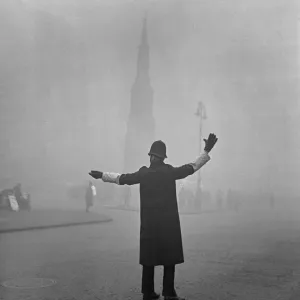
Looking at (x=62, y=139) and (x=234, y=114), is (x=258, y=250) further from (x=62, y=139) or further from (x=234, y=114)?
(x=234, y=114)

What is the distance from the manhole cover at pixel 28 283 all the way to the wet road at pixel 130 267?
5.7 inches

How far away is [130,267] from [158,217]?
292 centimetres

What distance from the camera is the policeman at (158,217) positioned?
4547mm

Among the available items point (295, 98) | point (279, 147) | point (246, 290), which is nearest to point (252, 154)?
point (279, 147)

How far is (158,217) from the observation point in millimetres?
4582

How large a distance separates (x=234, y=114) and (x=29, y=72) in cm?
1418

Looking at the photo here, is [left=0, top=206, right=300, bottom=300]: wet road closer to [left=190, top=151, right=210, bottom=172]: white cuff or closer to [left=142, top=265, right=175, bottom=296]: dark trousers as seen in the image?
[left=142, top=265, right=175, bottom=296]: dark trousers

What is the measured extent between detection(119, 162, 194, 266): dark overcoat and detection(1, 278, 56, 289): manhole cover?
1.65m

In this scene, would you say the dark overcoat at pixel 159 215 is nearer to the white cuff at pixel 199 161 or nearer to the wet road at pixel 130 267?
the white cuff at pixel 199 161

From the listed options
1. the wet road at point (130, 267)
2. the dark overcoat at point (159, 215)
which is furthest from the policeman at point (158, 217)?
the wet road at point (130, 267)

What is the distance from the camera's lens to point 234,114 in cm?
3400

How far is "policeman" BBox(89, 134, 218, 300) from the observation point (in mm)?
4547

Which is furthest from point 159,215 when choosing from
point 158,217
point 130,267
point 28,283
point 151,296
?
point 130,267

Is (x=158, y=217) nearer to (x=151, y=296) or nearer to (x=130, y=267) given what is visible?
(x=151, y=296)
